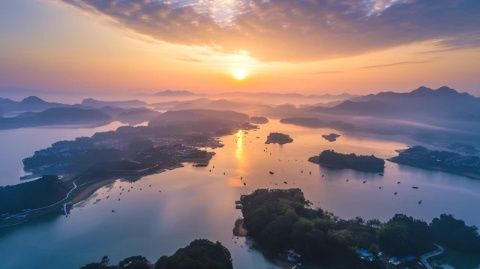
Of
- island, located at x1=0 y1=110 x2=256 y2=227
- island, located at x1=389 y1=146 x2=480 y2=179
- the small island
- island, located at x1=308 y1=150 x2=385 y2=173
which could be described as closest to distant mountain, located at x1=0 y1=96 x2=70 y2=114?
island, located at x1=0 y1=110 x2=256 y2=227

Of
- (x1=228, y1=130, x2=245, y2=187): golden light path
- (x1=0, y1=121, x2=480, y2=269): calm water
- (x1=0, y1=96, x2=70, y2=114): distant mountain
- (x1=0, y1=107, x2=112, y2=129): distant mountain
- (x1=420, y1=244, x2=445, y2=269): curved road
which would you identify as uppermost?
(x1=0, y1=96, x2=70, y2=114): distant mountain

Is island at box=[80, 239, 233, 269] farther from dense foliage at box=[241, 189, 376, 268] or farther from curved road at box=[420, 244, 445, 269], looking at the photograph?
curved road at box=[420, 244, 445, 269]

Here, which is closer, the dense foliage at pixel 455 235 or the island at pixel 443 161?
the dense foliage at pixel 455 235

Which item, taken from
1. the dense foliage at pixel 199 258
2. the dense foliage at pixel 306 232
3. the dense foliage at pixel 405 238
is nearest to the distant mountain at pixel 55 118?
the dense foliage at pixel 306 232

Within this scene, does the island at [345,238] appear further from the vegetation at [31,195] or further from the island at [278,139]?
the island at [278,139]

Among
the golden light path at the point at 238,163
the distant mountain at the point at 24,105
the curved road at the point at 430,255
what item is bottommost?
the curved road at the point at 430,255

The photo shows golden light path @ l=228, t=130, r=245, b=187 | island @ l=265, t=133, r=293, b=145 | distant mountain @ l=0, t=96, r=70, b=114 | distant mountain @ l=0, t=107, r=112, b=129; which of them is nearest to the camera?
golden light path @ l=228, t=130, r=245, b=187

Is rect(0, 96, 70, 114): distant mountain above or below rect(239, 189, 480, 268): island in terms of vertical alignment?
above

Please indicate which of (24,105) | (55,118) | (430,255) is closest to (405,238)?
(430,255)
